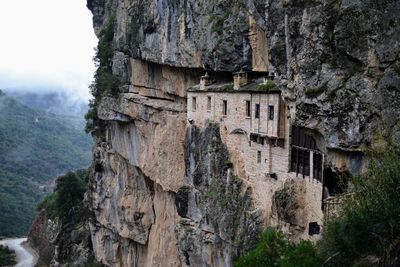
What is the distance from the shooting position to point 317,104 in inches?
907

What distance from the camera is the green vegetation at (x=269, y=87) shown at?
2702 cm

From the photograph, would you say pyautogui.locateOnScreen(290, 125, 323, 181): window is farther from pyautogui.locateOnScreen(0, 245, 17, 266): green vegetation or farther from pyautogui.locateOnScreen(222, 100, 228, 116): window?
pyautogui.locateOnScreen(0, 245, 17, 266): green vegetation

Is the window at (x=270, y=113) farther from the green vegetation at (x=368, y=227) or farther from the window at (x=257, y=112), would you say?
the green vegetation at (x=368, y=227)

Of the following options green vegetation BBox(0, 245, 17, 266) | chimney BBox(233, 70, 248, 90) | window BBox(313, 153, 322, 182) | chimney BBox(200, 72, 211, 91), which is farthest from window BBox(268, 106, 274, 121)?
green vegetation BBox(0, 245, 17, 266)

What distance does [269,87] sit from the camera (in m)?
27.5

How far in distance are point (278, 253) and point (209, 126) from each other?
12.1 meters

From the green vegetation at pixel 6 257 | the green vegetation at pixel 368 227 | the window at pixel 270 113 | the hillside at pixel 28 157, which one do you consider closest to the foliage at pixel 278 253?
the green vegetation at pixel 368 227

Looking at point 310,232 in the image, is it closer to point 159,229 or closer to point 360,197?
Result: point 360,197

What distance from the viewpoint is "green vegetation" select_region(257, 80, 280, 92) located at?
2702 centimetres

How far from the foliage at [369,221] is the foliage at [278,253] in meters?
1.10

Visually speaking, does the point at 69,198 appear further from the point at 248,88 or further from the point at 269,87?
the point at 269,87

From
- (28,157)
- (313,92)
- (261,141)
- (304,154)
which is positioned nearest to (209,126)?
(261,141)

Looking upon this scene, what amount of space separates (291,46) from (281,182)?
6.07 meters

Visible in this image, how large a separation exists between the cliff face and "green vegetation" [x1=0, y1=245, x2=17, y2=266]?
68.1ft
